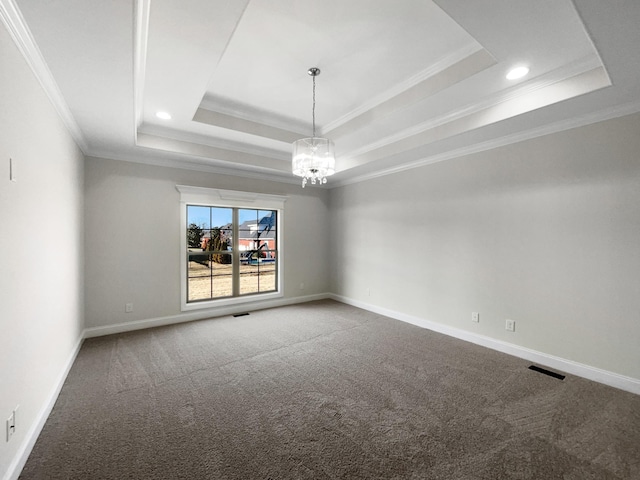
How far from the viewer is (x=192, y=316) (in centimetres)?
465

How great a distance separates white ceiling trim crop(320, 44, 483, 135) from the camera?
2.48 m

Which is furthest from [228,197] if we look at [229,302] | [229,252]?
[229,302]

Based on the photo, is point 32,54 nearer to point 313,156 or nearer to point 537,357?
point 313,156

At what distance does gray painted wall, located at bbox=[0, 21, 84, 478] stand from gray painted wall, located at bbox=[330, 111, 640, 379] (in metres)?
4.33

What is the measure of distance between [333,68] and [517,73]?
1.65 meters

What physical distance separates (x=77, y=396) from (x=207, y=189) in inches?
124

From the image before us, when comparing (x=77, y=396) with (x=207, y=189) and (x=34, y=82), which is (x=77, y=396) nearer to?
(x=34, y=82)

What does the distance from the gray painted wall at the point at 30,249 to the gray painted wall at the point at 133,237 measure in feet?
3.34

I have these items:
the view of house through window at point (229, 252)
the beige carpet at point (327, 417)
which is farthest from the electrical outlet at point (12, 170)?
the view of house through window at point (229, 252)

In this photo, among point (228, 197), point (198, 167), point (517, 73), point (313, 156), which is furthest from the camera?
point (228, 197)

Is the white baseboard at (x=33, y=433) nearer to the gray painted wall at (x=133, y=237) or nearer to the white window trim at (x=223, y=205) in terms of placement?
the gray painted wall at (x=133, y=237)

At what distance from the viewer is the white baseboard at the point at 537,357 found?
8.62 feet

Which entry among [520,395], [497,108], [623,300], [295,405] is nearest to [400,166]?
[497,108]

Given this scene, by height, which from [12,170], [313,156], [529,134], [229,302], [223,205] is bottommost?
[229,302]
